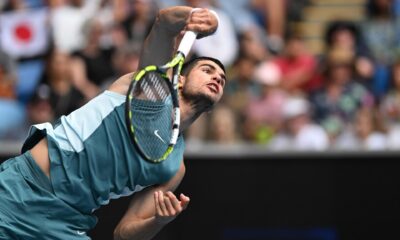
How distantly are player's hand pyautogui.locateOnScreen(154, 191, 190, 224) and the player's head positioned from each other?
0.68m

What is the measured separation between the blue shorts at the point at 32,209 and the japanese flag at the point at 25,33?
5.98 m

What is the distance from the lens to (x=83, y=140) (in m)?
5.78

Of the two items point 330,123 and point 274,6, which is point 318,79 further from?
point 274,6

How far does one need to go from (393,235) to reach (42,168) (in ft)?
15.5

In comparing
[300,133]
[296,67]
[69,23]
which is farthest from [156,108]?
[69,23]

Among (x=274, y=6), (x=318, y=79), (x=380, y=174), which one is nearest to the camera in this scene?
(x=380, y=174)

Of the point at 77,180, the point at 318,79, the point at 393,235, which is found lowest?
the point at 393,235

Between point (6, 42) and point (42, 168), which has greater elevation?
point (42, 168)

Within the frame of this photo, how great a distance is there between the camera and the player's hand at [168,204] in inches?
221

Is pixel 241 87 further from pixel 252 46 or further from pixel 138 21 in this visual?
pixel 138 21

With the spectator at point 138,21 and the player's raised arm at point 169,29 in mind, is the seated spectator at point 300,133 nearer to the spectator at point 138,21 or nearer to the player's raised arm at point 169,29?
the spectator at point 138,21

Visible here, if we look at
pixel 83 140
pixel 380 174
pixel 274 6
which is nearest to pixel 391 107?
pixel 380 174

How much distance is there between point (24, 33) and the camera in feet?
38.5

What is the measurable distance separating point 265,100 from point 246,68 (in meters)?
0.62
